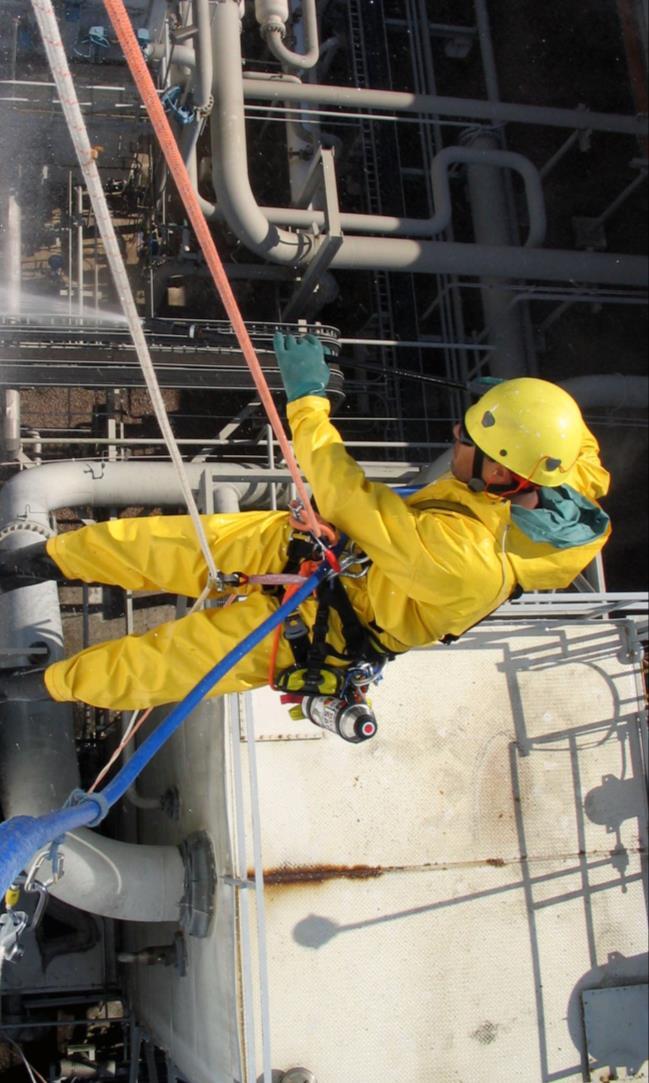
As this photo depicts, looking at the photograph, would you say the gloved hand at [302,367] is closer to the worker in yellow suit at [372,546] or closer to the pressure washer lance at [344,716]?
the worker in yellow suit at [372,546]

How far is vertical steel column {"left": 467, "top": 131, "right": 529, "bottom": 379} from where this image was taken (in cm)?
912

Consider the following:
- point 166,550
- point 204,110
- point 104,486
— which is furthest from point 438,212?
point 166,550

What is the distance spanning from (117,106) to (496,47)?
4423 millimetres

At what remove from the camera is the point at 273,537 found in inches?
179

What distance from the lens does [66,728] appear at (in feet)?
21.8

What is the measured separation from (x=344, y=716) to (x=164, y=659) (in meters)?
0.80

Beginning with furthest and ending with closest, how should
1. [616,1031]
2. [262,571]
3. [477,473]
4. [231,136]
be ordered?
1. [231,136]
2. [616,1031]
3. [262,571]
4. [477,473]

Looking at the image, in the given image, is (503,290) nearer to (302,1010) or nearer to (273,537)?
(273,537)

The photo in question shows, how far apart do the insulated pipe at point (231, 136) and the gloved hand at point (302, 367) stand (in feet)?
13.3

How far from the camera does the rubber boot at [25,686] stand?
4.53 m

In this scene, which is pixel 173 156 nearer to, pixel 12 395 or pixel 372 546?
pixel 372 546

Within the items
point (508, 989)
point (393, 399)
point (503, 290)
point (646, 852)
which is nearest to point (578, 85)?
point (503, 290)

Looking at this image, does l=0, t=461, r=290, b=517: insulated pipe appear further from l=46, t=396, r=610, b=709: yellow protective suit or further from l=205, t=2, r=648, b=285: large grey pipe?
l=46, t=396, r=610, b=709: yellow protective suit

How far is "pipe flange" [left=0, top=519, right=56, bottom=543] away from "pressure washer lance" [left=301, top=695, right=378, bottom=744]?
219cm
